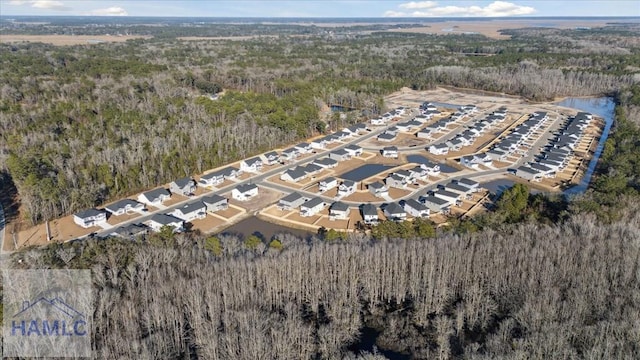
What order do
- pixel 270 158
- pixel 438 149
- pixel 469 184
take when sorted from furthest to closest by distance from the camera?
pixel 438 149 → pixel 270 158 → pixel 469 184

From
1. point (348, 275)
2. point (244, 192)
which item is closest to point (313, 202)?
point (244, 192)

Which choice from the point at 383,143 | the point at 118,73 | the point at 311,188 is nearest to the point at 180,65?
the point at 118,73

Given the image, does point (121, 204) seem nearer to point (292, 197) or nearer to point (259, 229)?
point (259, 229)

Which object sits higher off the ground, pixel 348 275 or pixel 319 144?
pixel 319 144

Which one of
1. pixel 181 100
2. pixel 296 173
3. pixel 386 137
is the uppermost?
pixel 181 100

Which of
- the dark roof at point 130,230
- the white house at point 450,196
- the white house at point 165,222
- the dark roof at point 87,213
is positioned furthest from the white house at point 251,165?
the white house at point 450,196
